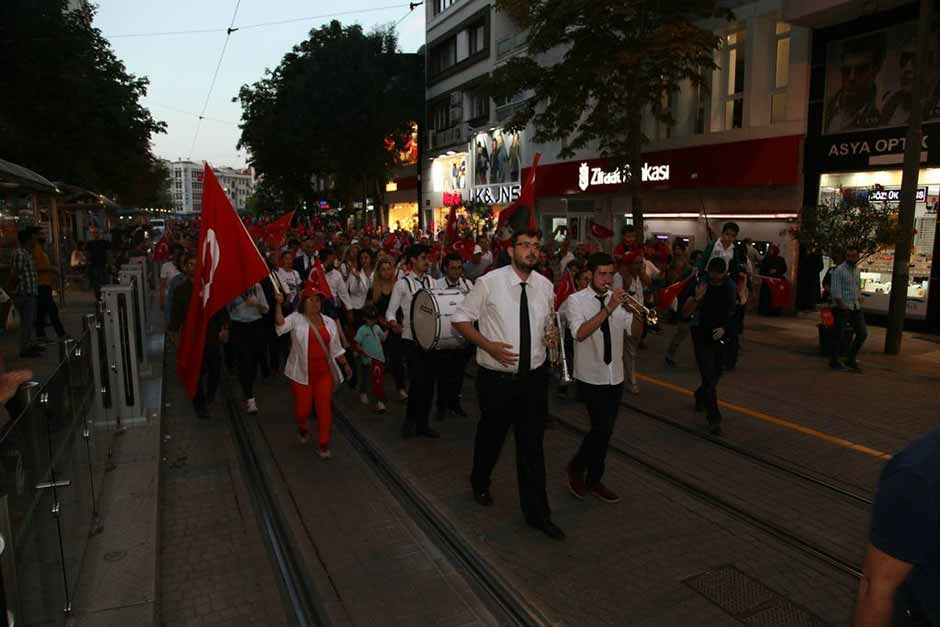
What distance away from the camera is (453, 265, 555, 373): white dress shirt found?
15.9 feet

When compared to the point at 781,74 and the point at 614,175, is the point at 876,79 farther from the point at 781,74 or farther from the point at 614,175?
the point at 614,175

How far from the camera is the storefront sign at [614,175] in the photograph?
66.0 feet

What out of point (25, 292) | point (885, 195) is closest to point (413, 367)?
point (25, 292)

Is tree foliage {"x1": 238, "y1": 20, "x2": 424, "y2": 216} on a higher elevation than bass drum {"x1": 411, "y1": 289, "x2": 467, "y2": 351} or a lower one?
higher

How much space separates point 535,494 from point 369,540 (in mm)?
1208

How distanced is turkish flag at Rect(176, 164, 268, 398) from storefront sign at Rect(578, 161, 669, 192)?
1365 centimetres

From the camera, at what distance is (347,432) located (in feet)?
24.7

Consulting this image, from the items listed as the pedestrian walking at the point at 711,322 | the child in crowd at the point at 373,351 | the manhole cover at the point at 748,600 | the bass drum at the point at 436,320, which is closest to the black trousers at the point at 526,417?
the manhole cover at the point at 748,600

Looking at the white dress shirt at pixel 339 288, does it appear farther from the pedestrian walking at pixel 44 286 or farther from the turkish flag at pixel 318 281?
the pedestrian walking at pixel 44 286

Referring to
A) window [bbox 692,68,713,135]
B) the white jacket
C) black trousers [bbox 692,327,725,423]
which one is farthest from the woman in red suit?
window [bbox 692,68,713,135]

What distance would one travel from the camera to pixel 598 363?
5375mm

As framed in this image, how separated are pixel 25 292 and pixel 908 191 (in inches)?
571

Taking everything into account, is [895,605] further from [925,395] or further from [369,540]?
[925,395]

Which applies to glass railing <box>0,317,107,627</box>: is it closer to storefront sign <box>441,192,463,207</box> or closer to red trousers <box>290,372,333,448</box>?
red trousers <box>290,372,333,448</box>
